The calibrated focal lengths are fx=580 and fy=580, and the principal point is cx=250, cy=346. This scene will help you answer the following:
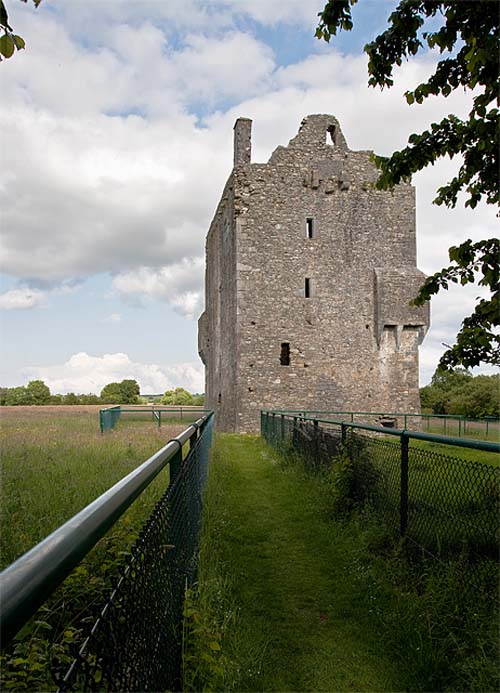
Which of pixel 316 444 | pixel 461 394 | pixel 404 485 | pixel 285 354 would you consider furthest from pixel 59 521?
pixel 461 394

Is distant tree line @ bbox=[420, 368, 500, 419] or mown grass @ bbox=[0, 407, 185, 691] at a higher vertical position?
distant tree line @ bbox=[420, 368, 500, 419]

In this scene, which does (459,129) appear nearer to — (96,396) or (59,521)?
(59,521)

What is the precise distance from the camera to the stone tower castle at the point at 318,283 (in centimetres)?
2436

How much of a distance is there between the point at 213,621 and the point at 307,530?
3562 mm

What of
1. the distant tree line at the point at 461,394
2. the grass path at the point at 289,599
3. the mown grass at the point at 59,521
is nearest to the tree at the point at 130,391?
the distant tree line at the point at 461,394

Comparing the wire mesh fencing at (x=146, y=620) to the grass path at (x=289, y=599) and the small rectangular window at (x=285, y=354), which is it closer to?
the grass path at (x=289, y=599)

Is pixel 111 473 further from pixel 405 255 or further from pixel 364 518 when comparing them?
pixel 405 255

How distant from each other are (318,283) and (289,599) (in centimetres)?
2089

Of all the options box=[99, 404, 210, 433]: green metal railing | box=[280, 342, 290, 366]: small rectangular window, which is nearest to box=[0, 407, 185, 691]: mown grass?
box=[99, 404, 210, 433]: green metal railing

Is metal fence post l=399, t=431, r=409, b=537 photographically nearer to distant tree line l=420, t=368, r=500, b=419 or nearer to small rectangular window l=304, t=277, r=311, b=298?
distant tree line l=420, t=368, r=500, b=419

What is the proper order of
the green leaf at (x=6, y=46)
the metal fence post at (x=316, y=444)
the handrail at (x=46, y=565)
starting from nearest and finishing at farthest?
the handrail at (x=46, y=565) → the green leaf at (x=6, y=46) → the metal fence post at (x=316, y=444)

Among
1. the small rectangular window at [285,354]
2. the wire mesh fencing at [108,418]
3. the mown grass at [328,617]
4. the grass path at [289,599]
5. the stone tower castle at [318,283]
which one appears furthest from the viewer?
the small rectangular window at [285,354]

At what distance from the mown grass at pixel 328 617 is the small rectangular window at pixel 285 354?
1737cm

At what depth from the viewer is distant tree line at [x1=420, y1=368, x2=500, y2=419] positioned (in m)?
28.5
